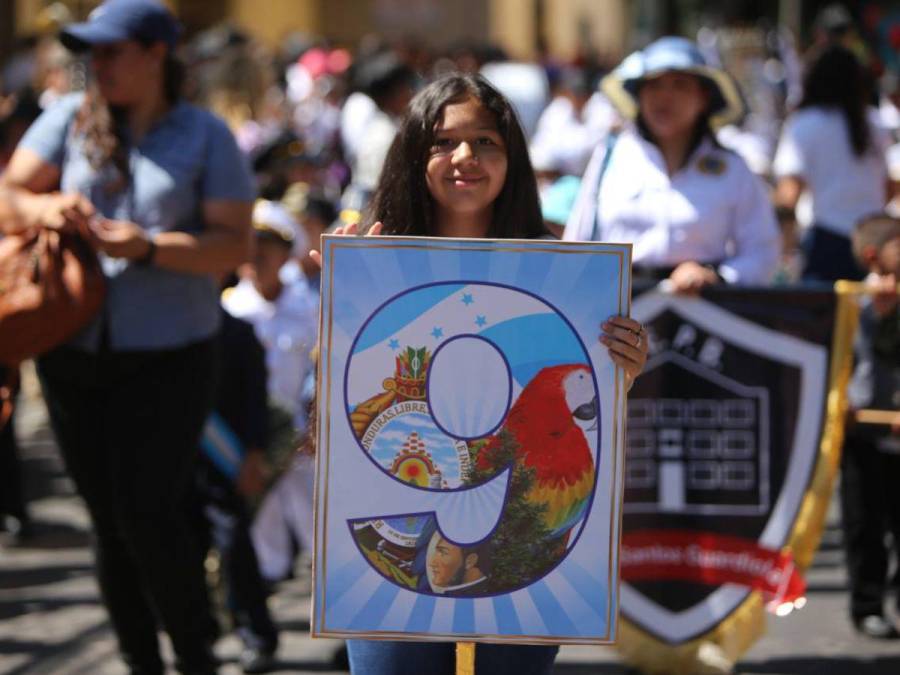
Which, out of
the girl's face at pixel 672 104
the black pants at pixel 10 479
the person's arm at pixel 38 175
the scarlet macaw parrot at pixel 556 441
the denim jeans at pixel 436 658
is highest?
the girl's face at pixel 672 104

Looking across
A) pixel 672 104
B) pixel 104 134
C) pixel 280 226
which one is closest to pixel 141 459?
pixel 104 134

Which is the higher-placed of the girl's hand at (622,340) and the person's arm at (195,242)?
the person's arm at (195,242)

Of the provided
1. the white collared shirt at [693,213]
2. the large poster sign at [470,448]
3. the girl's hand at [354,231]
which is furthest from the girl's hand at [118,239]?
the large poster sign at [470,448]

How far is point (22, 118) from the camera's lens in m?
9.02

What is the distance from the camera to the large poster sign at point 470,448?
3182mm

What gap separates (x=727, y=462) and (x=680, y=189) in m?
0.87

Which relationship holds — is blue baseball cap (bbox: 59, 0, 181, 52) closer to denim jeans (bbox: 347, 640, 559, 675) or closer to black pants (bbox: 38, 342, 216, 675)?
black pants (bbox: 38, 342, 216, 675)

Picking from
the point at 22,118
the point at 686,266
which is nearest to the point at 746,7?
the point at 22,118

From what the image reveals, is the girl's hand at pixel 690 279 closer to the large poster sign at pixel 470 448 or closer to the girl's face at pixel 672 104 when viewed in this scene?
the girl's face at pixel 672 104

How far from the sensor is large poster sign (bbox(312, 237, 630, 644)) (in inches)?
125

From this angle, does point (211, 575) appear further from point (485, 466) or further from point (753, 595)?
point (485, 466)

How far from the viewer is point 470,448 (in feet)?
10.5

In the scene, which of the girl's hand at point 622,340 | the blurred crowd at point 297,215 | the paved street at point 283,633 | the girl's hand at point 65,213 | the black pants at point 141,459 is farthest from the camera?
the blurred crowd at point 297,215

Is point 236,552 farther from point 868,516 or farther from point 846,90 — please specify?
point 846,90
